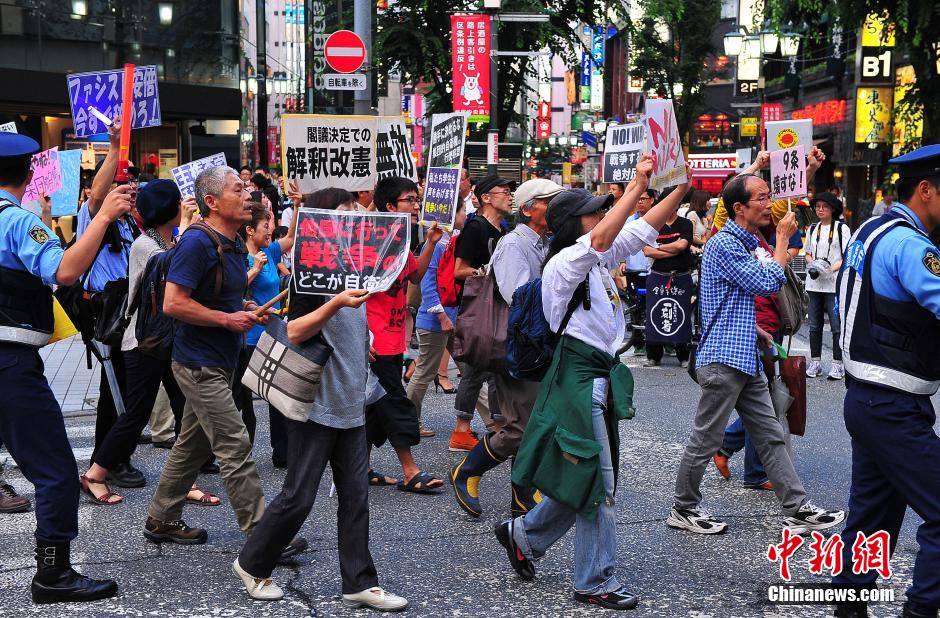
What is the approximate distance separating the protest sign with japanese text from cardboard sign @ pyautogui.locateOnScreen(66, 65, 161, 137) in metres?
1.83

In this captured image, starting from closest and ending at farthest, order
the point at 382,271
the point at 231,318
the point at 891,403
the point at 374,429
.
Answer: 1. the point at 891,403
2. the point at 382,271
3. the point at 231,318
4. the point at 374,429

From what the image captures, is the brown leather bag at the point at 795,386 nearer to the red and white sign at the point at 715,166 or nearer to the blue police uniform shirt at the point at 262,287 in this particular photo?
the blue police uniform shirt at the point at 262,287

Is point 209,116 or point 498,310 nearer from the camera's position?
point 498,310

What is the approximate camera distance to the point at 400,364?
6918 millimetres

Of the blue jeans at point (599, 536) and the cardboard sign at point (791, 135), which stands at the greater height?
the cardboard sign at point (791, 135)

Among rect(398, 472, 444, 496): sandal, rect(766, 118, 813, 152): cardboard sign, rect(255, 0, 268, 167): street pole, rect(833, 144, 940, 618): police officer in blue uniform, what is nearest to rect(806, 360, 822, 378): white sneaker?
rect(766, 118, 813, 152): cardboard sign

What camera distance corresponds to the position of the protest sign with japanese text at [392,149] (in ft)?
28.0

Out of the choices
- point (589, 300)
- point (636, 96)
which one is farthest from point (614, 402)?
point (636, 96)

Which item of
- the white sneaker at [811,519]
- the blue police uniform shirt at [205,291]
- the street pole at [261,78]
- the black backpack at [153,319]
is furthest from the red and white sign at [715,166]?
the blue police uniform shirt at [205,291]

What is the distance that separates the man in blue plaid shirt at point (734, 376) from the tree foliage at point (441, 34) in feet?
53.8

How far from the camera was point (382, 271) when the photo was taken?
4.41 m

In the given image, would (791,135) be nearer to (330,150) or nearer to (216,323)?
(330,150)

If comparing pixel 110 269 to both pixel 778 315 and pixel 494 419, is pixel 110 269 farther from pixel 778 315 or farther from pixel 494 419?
pixel 778 315

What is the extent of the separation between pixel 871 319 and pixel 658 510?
2530 millimetres
